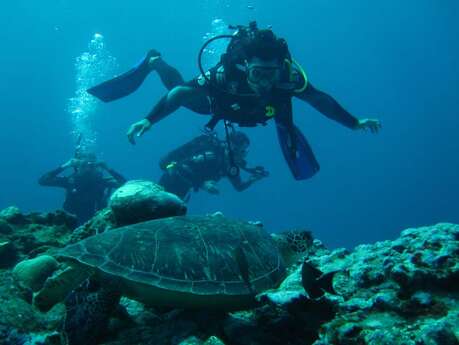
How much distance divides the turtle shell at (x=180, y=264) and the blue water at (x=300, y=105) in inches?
2836

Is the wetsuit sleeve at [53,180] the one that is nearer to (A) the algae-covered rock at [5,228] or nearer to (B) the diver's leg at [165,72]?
(B) the diver's leg at [165,72]

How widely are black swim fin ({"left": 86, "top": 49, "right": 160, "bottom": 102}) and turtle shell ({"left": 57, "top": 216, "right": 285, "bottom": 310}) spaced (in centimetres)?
559

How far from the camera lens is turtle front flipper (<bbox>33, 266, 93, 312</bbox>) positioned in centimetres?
270

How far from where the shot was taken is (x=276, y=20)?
86375 mm

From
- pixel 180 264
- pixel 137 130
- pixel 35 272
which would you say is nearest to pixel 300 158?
pixel 137 130

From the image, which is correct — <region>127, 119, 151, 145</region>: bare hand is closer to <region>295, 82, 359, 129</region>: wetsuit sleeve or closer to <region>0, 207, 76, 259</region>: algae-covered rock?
<region>0, 207, 76, 259</region>: algae-covered rock

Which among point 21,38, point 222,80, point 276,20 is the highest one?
point 21,38

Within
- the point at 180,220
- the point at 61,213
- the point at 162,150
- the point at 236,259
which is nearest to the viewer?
the point at 236,259

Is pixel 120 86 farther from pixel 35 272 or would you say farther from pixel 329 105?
pixel 35 272

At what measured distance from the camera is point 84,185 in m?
10.3

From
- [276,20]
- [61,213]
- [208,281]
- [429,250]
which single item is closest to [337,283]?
[429,250]

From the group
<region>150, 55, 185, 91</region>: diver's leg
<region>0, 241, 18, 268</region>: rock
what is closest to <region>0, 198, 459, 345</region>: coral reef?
<region>0, 241, 18, 268</region>: rock

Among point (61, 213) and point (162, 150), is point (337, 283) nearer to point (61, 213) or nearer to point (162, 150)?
point (61, 213)

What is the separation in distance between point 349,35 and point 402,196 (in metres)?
45.0
